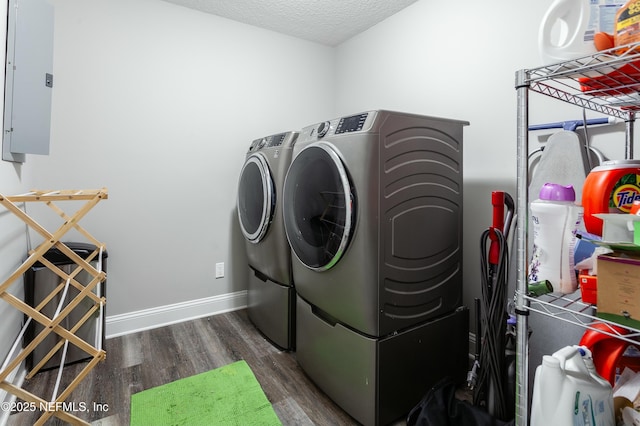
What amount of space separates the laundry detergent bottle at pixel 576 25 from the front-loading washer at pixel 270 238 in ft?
4.45

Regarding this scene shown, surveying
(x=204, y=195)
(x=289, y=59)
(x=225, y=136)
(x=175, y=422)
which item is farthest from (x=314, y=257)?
(x=289, y=59)

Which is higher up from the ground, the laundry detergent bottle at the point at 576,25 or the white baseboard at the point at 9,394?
the laundry detergent bottle at the point at 576,25

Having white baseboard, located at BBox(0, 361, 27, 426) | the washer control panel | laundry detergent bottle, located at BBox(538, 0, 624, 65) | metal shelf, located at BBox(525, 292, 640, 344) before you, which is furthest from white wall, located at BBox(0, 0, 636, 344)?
metal shelf, located at BBox(525, 292, 640, 344)

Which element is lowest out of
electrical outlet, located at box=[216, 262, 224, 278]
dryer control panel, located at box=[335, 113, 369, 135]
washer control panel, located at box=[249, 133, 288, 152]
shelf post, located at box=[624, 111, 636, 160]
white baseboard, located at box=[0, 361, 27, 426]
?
white baseboard, located at box=[0, 361, 27, 426]

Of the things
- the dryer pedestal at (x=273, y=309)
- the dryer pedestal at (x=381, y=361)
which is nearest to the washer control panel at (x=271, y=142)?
the dryer pedestal at (x=273, y=309)

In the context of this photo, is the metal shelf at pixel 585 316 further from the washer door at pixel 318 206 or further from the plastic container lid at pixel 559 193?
the washer door at pixel 318 206

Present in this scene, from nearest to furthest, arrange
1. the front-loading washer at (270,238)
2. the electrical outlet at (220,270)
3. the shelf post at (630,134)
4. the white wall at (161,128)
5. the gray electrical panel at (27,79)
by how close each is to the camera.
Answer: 1. the shelf post at (630,134)
2. the gray electrical panel at (27,79)
3. the front-loading washer at (270,238)
4. the white wall at (161,128)
5. the electrical outlet at (220,270)

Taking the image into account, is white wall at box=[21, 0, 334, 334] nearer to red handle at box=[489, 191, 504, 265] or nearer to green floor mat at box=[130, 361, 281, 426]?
green floor mat at box=[130, 361, 281, 426]

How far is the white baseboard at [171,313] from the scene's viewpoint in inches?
88.8

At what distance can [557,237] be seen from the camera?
0.90 m

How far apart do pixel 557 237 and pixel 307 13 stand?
2332 mm

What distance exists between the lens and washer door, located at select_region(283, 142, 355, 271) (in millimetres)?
1408

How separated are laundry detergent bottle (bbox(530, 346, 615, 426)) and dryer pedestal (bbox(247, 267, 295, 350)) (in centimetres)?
135

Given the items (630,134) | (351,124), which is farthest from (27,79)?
(630,134)
